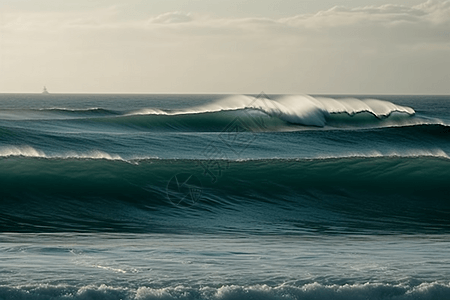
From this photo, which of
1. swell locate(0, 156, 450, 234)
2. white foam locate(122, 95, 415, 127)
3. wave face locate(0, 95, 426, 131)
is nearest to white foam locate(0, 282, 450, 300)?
swell locate(0, 156, 450, 234)

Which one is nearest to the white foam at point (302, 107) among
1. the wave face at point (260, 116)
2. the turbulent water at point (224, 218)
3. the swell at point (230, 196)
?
the wave face at point (260, 116)

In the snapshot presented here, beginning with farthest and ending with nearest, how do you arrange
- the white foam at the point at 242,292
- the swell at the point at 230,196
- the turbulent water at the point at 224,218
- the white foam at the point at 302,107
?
the white foam at the point at 302,107 → the swell at the point at 230,196 → the turbulent water at the point at 224,218 → the white foam at the point at 242,292

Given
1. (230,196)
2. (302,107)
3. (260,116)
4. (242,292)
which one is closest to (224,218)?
(230,196)

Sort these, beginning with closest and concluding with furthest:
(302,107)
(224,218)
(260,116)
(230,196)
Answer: (224,218)
(230,196)
(260,116)
(302,107)

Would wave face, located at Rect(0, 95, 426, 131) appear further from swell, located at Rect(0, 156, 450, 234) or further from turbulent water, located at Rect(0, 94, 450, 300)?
swell, located at Rect(0, 156, 450, 234)

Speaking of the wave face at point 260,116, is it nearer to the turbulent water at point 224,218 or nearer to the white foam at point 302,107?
the white foam at point 302,107

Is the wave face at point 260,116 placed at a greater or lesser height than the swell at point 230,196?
greater

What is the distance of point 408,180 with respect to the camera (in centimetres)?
1400

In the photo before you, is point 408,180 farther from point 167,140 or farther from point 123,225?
point 167,140

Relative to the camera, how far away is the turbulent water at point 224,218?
233 inches

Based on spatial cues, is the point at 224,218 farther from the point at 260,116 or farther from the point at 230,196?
the point at 260,116

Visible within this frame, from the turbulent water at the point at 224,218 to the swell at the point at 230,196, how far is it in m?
0.03

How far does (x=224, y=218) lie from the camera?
1077 cm

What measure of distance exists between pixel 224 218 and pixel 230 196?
1.83 meters
